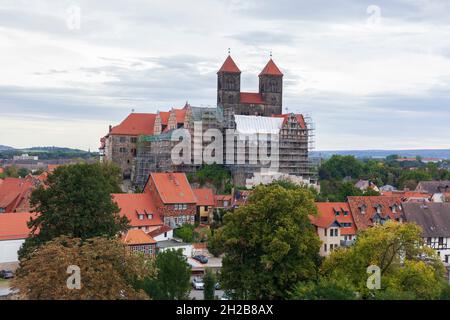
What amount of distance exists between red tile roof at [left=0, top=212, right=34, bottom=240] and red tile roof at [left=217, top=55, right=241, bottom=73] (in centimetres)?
6430

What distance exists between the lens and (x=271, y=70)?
11719 centimetres

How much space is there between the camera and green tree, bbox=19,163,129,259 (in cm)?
3697

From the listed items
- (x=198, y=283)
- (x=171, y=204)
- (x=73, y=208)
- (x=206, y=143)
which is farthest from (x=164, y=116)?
(x=73, y=208)

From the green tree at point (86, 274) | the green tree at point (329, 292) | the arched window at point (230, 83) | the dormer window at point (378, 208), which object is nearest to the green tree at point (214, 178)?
the arched window at point (230, 83)

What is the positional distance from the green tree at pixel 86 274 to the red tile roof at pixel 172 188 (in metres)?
33.9

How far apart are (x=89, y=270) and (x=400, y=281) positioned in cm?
1634

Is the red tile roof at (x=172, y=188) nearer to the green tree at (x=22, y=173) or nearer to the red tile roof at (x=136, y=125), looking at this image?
the red tile roof at (x=136, y=125)

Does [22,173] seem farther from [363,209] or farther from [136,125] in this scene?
[363,209]

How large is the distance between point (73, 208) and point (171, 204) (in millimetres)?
26262

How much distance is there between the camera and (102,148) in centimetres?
11581

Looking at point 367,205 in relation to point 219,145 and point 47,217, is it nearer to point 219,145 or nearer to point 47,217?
point 47,217

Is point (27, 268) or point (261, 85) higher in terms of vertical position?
point (261, 85)

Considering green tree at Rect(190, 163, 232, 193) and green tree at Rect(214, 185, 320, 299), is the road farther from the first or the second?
green tree at Rect(190, 163, 232, 193)
